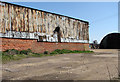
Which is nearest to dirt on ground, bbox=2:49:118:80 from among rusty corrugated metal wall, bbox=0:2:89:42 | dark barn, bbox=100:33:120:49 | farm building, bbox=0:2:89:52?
farm building, bbox=0:2:89:52

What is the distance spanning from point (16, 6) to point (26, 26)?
2.23 metres

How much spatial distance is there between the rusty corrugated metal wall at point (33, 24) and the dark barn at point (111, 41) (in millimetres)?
19287

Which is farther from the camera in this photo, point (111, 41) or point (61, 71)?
point (111, 41)

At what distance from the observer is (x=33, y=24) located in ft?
42.9

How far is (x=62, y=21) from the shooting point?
16.4m

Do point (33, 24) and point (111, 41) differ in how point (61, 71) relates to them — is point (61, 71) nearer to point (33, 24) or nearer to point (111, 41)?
point (33, 24)

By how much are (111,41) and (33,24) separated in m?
28.0

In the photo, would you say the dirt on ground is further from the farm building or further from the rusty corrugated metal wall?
the rusty corrugated metal wall

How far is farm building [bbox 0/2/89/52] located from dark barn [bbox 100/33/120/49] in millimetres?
18646

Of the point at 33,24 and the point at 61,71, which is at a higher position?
the point at 33,24

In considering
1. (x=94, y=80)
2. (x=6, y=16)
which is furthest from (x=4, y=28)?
(x=94, y=80)

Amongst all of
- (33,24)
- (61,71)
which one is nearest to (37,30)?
(33,24)

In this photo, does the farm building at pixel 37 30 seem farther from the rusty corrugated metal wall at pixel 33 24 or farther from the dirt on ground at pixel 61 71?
the dirt on ground at pixel 61 71

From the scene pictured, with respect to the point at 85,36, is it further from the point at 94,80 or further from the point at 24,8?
the point at 94,80
